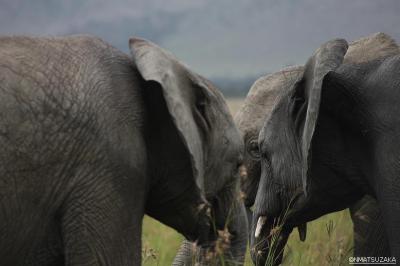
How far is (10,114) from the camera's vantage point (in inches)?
161

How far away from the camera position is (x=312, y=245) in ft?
25.8

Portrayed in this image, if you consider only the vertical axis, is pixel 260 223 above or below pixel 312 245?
above

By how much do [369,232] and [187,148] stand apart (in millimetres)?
2230

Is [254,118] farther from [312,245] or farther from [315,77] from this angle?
[315,77]

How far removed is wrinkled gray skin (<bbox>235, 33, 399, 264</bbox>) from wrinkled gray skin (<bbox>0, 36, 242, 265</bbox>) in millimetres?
574

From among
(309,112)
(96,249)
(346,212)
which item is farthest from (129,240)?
(346,212)

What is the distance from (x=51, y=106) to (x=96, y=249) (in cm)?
62

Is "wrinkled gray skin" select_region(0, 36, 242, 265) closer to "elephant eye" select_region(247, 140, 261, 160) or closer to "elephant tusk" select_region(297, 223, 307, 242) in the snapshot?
"elephant tusk" select_region(297, 223, 307, 242)

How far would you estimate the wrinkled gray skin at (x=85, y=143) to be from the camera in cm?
414

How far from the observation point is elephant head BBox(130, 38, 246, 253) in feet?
14.6

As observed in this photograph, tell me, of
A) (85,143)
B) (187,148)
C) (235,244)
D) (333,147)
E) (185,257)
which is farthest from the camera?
(185,257)

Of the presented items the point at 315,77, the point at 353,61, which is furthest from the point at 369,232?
the point at 315,77

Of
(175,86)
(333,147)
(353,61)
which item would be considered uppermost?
(175,86)

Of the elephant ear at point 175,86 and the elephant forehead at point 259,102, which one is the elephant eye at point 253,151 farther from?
the elephant ear at point 175,86
